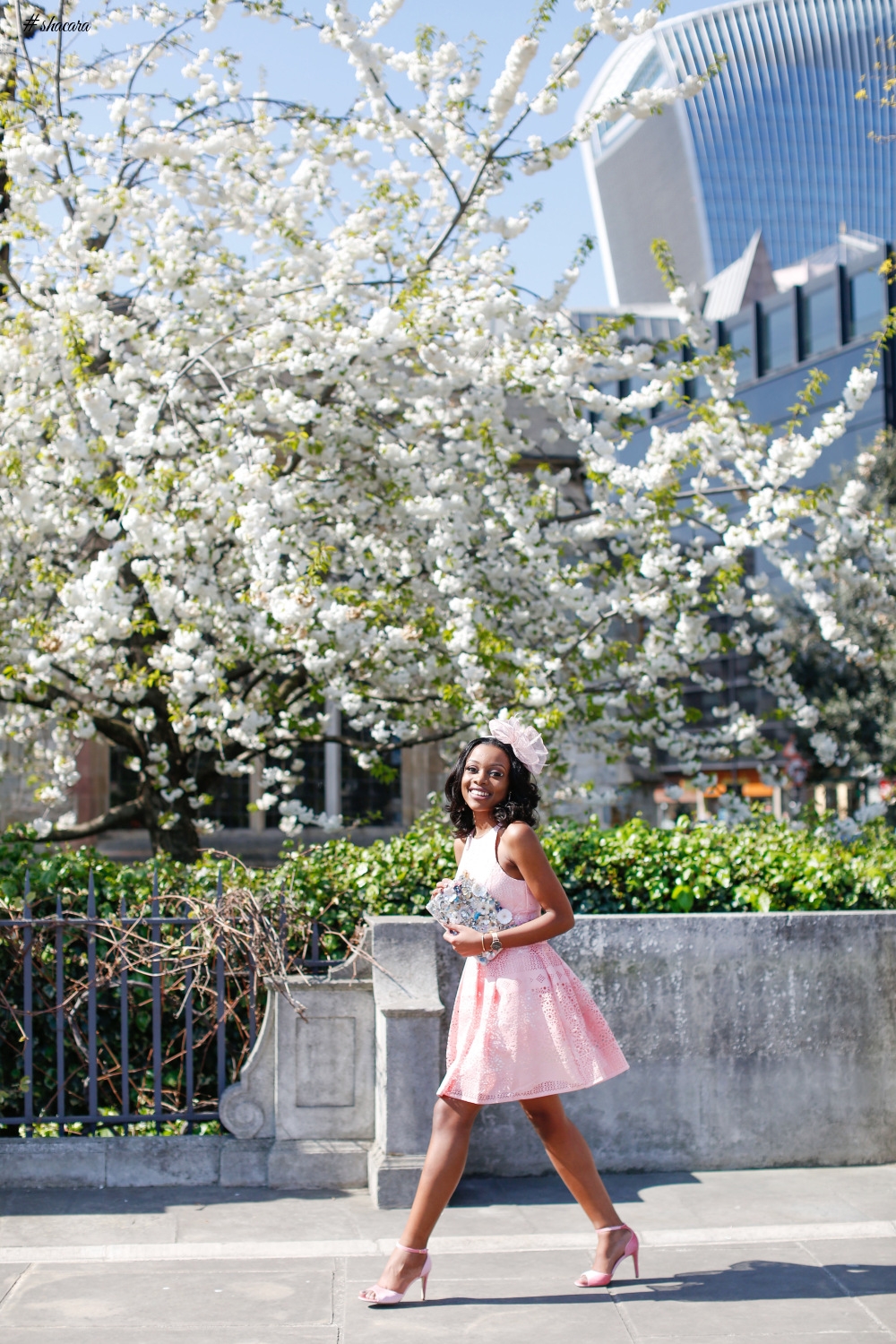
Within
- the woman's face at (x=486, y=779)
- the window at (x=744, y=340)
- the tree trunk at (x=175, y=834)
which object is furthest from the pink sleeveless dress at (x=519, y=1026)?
the window at (x=744, y=340)

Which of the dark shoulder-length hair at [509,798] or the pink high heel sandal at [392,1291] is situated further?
the dark shoulder-length hair at [509,798]

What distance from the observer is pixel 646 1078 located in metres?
5.88

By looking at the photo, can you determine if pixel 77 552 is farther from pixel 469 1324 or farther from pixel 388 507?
pixel 469 1324

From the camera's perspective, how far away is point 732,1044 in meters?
5.93

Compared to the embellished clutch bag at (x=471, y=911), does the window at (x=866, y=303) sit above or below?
above

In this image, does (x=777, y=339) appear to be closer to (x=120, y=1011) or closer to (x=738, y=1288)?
(x=120, y=1011)

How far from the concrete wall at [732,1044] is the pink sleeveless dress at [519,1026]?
1.33m

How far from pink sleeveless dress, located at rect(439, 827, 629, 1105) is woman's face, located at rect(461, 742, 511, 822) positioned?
10 cm

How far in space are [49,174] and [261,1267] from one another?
28.3 ft

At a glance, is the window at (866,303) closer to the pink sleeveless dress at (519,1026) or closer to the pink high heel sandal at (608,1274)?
the pink sleeveless dress at (519,1026)

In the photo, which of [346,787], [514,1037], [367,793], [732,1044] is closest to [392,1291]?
[514,1037]

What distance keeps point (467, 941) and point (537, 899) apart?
28 cm

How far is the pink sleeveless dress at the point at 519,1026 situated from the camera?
4328mm

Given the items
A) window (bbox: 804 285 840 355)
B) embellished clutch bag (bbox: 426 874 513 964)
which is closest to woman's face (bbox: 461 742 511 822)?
embellished clutch bag (bbox: 426 874 513 964)
